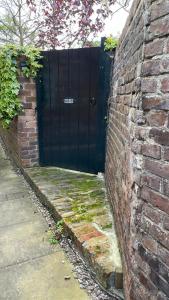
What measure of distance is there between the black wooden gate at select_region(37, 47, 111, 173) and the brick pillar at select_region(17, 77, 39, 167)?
0.33ft

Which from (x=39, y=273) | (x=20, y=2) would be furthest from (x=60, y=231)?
(x=20, y=2)

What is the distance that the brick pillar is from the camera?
443 centimetres

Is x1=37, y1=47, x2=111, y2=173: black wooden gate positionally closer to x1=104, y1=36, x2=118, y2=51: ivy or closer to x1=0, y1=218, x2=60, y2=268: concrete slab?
x1=104, y1=36, x2=118, y2=51: ivy

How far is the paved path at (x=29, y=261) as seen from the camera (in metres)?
2.06

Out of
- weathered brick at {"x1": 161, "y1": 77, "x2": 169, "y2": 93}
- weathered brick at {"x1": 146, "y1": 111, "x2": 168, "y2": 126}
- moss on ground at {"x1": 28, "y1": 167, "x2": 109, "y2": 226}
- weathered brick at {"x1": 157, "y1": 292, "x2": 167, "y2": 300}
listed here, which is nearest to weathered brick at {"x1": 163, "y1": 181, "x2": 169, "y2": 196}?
weathered brick at {"x1": 146, "y1": 111, "x2": 168, "y2": 126}

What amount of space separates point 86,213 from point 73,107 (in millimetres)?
1998

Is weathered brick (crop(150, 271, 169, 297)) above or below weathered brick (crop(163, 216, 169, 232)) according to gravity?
below

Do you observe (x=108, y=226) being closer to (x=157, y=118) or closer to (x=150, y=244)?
(x=150, y=244)

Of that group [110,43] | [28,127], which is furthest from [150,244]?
[28,127]

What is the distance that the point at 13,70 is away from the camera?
14.0 feet

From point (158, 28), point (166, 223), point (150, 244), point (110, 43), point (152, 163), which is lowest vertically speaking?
point (150, 244)

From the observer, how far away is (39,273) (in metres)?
2.27

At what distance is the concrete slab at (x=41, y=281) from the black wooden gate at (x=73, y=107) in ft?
7.07

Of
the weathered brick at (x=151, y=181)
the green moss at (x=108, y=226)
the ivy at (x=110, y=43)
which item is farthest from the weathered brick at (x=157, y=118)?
the ivy at (x=110, y=43)
